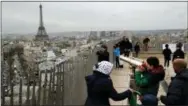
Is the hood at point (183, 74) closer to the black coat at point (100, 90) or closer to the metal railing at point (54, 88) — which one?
the black coat at point (100, 90)

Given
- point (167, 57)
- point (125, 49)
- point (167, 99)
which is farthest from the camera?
point (125, 49)

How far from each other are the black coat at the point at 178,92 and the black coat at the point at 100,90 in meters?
0.68

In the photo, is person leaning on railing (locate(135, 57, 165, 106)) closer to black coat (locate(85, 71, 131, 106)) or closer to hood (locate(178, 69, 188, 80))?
hood (locate(178, 69, 188, 80))

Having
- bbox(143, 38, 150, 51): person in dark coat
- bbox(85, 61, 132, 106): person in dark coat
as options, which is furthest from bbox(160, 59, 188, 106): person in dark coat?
bbox(143, 38, 150, 51): person in dark coat

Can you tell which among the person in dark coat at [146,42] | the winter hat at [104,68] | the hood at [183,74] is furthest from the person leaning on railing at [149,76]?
the person in dark coat at [146,42]

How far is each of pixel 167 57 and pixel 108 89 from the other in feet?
40.2

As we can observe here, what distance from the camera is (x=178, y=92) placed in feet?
16.2

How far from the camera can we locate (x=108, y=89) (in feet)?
16.5

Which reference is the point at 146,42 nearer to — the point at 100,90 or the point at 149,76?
the point at 149,76

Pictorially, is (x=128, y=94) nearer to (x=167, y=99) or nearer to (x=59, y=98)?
(x=167, y=99)

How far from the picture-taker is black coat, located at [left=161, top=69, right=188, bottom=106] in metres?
4.93

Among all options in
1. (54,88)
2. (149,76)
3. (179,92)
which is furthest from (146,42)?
(179,92)

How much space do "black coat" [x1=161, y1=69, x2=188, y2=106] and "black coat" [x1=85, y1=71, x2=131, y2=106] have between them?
682 millimetres

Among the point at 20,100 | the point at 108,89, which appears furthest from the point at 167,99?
the point at 20,100
